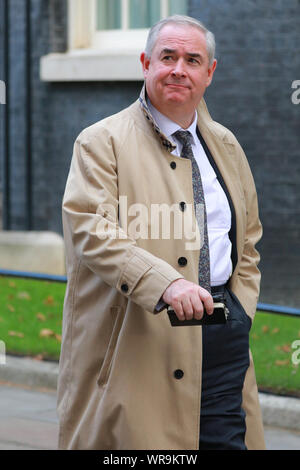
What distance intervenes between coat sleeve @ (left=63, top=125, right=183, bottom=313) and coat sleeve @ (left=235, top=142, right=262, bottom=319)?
2.03 feet

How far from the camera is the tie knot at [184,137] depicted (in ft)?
12.3

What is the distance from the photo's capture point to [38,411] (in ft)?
22.5

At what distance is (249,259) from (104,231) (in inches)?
32.5

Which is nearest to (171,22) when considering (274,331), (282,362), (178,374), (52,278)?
(178,374)

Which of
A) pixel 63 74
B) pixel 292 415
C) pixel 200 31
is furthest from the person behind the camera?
pixel 63 74

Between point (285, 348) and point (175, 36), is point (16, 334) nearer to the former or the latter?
point (285, 348)

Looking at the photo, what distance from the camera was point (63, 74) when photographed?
11227mm

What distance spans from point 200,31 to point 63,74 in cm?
765

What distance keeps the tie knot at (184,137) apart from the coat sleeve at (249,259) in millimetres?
304

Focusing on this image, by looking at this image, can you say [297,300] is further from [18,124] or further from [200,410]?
Result: [200,410]

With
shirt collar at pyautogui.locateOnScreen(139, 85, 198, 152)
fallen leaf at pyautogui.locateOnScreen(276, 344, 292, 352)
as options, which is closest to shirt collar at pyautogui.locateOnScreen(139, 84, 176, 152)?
shirt collar at pyautogui.locateOnScreen(139, 85, 198, 152)

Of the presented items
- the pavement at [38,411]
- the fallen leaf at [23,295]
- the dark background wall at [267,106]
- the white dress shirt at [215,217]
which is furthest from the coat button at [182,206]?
the dark background wall at [267,106]

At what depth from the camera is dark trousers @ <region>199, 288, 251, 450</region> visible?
3643 mm
